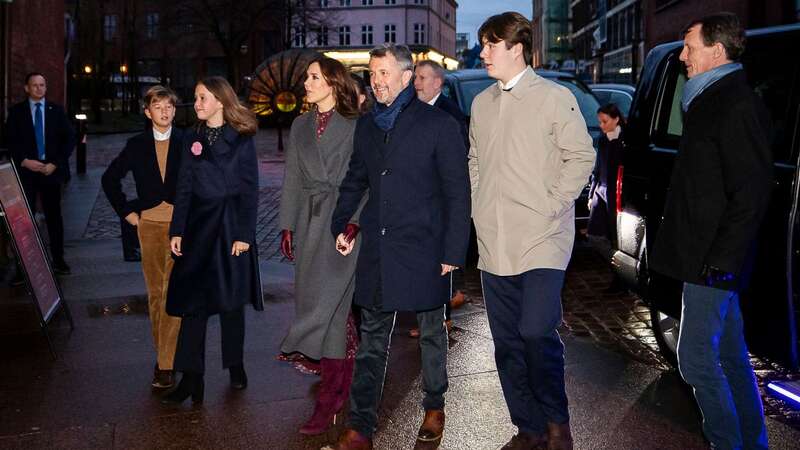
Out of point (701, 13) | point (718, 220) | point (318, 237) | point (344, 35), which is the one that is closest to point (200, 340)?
point (318, 237)

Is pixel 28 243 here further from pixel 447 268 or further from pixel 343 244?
pixel 447 268

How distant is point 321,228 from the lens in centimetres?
505

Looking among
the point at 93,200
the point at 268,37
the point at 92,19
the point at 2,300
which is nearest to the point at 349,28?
the point at 268,37

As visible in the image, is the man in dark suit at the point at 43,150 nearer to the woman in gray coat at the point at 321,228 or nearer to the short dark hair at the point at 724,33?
the woman in gray coat at the point at 321,228

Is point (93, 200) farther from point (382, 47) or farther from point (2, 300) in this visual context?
point (382, 47)

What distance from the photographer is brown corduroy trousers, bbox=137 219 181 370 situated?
19.2ft

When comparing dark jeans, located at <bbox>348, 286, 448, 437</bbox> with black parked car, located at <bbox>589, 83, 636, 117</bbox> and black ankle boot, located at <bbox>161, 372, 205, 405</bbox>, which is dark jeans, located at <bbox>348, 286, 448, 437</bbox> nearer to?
black ankle boot, located at <bbox>161, 372, 205, 405</bbox>

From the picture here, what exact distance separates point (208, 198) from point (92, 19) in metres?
55.6

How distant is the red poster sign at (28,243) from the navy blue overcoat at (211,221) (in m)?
1.73

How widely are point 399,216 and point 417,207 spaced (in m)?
0.09

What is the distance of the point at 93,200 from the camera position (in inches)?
693

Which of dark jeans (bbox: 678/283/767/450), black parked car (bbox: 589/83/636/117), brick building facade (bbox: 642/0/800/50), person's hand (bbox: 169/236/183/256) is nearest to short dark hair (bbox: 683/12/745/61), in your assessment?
dark jeans (bbox: 678/283/767/450)

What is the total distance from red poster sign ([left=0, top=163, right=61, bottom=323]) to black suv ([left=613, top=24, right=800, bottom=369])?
3913 mm

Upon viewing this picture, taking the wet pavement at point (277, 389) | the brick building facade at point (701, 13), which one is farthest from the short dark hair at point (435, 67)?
the brick building facade at point (701, 13)
